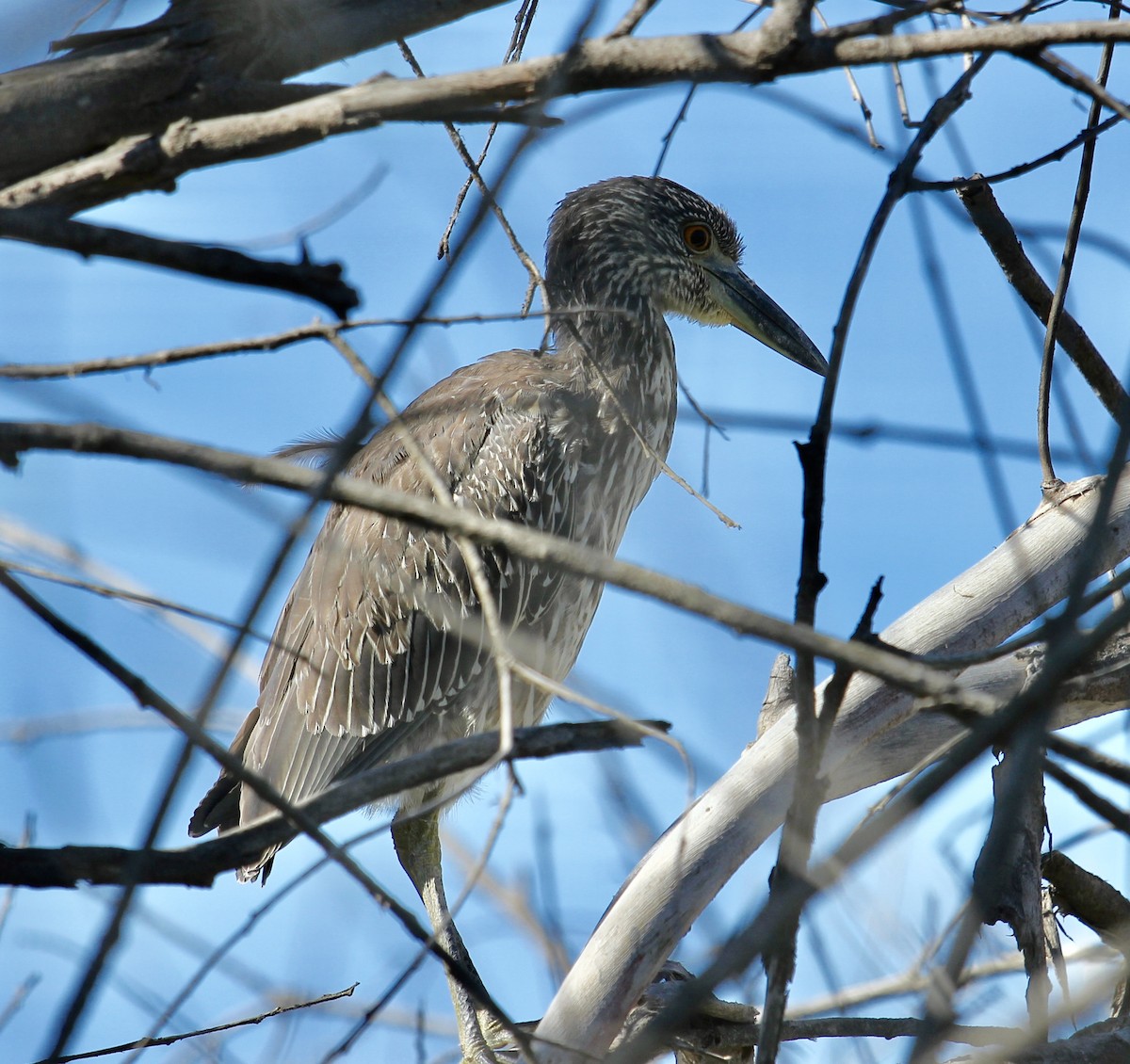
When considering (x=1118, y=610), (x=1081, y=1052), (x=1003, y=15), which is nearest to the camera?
(x=1118, y=610)

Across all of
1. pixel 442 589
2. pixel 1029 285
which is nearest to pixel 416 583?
pixel 442 589

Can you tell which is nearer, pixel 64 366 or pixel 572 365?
pixel 64 366

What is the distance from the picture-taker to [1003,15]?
6.48 ft

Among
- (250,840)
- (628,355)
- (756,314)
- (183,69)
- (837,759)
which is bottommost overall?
(250,840)

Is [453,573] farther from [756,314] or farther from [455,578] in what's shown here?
[756,314]

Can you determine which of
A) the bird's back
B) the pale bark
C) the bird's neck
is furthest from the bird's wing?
the pale bark

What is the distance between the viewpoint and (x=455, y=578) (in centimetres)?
418

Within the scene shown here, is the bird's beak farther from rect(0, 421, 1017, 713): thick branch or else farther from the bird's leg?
rect(0, 421, 1017, 713): thick branch

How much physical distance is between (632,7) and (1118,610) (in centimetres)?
95

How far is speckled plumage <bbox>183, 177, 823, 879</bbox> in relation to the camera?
4109 mm

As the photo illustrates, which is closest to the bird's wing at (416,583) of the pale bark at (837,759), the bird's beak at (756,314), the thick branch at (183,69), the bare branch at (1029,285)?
the bird's beak at (756,314)

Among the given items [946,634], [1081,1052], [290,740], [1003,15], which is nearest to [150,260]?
[1003,15]

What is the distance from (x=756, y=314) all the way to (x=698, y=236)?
39cm

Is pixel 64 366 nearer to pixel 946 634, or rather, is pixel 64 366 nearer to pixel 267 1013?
pixel 267 1013
